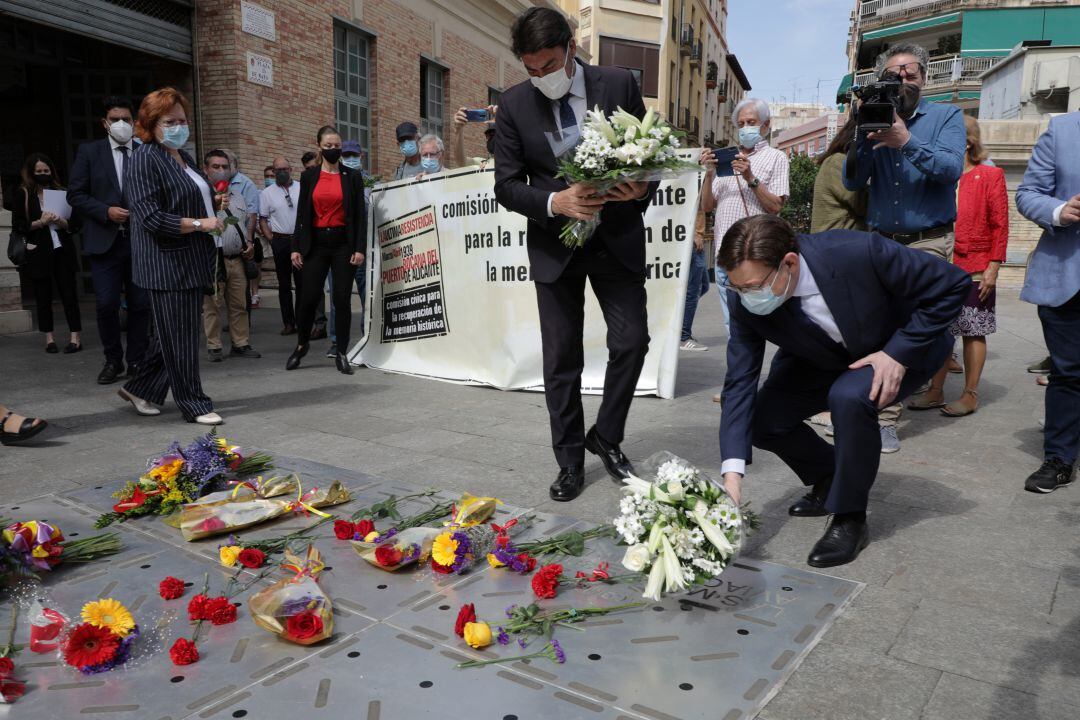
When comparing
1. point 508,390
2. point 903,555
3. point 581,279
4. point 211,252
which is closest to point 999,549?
point 903,555

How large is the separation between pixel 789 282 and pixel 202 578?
2293 mm

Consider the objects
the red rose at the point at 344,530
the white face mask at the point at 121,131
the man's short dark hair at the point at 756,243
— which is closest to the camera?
the man's short dark hair at the point at 756,243

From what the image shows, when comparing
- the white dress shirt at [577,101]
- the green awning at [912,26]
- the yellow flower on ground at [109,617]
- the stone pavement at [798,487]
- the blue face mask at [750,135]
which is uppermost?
the green awning at [912,26]

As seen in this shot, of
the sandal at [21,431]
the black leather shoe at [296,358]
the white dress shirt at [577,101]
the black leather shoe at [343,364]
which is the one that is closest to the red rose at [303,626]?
the white dress shirt at [577,101]

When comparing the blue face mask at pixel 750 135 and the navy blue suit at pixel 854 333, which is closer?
the navy blue suit at pixel 854 333

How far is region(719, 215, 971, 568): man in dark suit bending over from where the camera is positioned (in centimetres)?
291

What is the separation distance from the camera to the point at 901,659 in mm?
2330

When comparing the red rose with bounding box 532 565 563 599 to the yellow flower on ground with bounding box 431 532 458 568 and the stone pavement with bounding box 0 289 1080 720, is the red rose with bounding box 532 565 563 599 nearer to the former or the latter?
the yellow flower on ground with bounding box 431 532 458 568

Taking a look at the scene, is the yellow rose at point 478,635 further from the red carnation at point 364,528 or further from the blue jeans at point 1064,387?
the blue jeans at point 1064,387

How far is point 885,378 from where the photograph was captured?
2.97 meters

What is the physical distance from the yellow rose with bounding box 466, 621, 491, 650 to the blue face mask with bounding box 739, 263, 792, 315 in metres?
1.43

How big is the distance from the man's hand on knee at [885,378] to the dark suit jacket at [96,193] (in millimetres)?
5704

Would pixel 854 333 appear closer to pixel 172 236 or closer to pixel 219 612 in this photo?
pixel 219 612

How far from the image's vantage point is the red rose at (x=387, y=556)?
290cm
